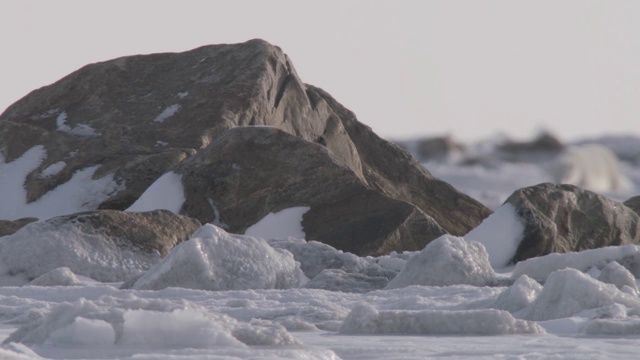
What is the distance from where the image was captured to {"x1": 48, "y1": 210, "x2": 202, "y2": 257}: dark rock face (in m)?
14.1

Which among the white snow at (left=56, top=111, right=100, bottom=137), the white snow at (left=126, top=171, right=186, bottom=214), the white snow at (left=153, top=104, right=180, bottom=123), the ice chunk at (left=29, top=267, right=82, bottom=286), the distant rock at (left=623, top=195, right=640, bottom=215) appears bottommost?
the ice chunk at (left=29, top=267, right=82, bottom=286)

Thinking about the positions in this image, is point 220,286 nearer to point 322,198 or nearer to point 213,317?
point 213,317

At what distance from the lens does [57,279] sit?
11797mm

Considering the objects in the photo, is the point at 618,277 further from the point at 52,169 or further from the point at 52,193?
the point at 52,169

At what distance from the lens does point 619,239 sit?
67.1ft

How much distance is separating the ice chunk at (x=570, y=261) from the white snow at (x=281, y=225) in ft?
22.6

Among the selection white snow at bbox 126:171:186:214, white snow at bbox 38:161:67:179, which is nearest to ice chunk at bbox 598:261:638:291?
white snow at bbox 126:171:186:214

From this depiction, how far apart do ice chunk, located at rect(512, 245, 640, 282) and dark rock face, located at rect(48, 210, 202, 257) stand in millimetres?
4662

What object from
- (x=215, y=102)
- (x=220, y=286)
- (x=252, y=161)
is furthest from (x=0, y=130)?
(x=220, y=286)

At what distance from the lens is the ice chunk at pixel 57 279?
1166cm

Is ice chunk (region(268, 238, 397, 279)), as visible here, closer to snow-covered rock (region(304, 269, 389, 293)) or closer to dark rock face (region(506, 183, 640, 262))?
snow-covered rock (region(304, 269, 389, 293))

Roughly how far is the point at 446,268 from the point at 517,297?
9.99 feet

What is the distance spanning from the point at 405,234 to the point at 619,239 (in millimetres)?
4284

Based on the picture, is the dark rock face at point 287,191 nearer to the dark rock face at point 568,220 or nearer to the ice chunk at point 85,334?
the dark rock face at point 568,220
